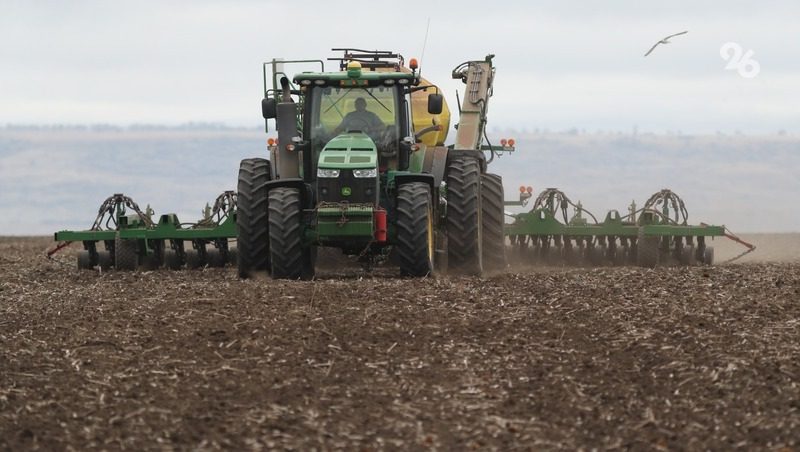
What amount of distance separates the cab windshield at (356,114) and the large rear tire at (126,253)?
3.98 meters

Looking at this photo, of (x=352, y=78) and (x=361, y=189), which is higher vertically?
(x=352, y=78)

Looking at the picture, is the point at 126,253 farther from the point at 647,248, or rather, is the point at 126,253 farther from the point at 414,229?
the point at 647,248

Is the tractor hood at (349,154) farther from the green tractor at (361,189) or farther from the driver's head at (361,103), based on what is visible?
the driver's head at (361,103)

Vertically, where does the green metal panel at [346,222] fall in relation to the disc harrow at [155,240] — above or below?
above

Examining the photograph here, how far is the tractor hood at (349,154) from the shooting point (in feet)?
50.4

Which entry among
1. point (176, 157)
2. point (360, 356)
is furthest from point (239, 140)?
point (360, 356)

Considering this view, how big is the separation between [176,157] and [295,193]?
130519mm

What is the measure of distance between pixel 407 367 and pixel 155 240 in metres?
10.4

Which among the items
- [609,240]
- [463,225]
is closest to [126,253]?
[463,225]

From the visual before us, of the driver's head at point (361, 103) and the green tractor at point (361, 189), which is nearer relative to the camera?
the green tractor at point (361, 189)

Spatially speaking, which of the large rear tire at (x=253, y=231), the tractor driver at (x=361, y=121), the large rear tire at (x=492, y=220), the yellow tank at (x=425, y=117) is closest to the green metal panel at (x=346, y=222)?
the large rear tire at (x=253, y=231)

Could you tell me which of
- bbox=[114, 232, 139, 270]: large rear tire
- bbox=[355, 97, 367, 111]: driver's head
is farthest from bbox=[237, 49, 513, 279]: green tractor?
bbox=[114, 232, 139, 270]: large rear tire

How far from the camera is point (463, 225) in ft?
52.8

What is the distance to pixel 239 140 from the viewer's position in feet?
491
